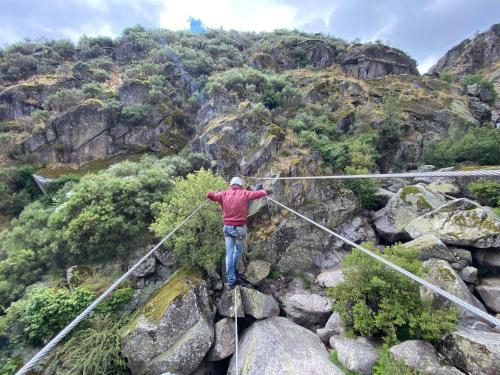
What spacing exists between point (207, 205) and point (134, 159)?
12.5m

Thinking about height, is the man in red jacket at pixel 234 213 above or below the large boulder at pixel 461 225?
above

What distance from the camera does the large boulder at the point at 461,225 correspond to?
9516mm

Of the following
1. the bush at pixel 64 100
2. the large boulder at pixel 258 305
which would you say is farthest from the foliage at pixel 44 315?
the bush at pixel 64 100

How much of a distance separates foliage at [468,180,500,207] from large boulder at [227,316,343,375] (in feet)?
40.9

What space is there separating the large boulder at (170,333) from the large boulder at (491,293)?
29.4ft

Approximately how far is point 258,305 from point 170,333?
2.78 metres

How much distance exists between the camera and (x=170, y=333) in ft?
23.8

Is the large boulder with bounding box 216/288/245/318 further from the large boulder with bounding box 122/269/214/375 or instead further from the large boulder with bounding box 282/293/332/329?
the large boulder with bounding box 282/293/332/329

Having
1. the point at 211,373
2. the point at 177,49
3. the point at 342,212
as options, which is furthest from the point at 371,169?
the point at 177,49

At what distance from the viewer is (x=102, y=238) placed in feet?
33.3

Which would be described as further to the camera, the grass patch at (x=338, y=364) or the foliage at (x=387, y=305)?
the foliage at (x=387, y=305)

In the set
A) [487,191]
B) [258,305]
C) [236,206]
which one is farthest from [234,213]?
[487,191]

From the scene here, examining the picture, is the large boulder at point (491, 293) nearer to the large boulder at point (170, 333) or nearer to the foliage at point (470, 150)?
the large boulder at point (170, 333)

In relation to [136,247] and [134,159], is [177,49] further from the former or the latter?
[136,247]
